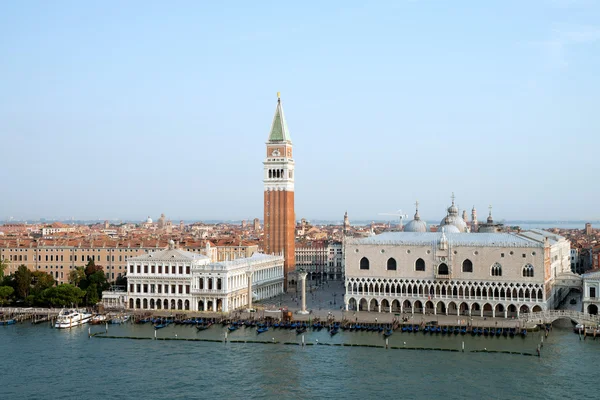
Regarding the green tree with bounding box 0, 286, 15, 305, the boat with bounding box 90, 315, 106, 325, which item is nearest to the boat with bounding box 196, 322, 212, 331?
the boat with bounding box 90, 315, 106, 325

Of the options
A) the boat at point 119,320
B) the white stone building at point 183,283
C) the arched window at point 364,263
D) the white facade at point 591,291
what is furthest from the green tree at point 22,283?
the white facade at point 591,291

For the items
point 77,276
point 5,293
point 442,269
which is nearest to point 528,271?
point 442,269

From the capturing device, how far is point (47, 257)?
5747cm

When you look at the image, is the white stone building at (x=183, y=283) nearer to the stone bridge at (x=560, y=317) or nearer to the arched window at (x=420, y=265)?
the arched window at (x=420, y=265)

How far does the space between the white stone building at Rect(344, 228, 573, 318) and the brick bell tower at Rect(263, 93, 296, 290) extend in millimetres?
13274

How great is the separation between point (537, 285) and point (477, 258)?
3.61 metres

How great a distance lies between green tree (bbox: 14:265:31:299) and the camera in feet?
166

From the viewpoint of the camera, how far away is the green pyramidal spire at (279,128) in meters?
58.6

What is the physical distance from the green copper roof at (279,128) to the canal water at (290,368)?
71.3 feet

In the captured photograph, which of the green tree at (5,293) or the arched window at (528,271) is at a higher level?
the arched window at (528,271)

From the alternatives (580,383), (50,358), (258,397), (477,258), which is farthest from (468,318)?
(50,358)

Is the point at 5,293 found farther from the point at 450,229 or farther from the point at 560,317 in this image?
the point at 560,317

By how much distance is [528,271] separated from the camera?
141 feet

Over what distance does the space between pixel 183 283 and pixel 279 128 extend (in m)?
16.9
